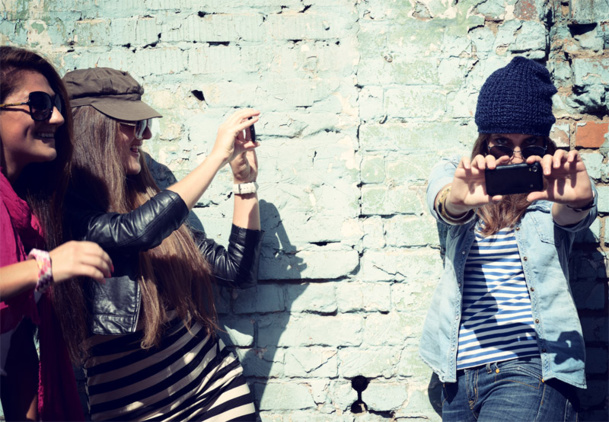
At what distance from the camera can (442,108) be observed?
2170 millimetres

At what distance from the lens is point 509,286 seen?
1.89 m

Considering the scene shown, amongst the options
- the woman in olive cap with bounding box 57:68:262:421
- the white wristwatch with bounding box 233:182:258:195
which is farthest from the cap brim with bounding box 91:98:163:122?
the white wristwatch with bounding box 233:182:258:195

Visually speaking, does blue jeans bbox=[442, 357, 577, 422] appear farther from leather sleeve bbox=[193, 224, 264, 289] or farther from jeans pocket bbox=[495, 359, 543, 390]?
leather sleeve bbox=[193, 224, 264, 289]

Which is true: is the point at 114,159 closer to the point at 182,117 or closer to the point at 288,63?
the point at 182,117

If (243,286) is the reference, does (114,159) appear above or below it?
above

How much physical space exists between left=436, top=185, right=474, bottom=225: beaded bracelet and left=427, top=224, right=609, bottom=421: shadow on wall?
446mm

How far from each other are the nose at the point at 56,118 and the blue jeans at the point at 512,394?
1.55 m

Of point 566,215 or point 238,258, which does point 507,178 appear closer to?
point 566,215

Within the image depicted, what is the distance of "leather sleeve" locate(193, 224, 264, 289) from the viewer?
6.75 feet

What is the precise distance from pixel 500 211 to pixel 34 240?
1.54 m

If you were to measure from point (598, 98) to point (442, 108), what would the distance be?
0.62m

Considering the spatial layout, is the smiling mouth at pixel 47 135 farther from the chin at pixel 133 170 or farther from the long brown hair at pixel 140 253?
the chin at pixel 133 170

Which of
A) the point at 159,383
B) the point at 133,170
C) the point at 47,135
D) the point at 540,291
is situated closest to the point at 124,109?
the point at 133,170

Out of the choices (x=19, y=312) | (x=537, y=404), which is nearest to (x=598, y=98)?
(x=537, y=404)
